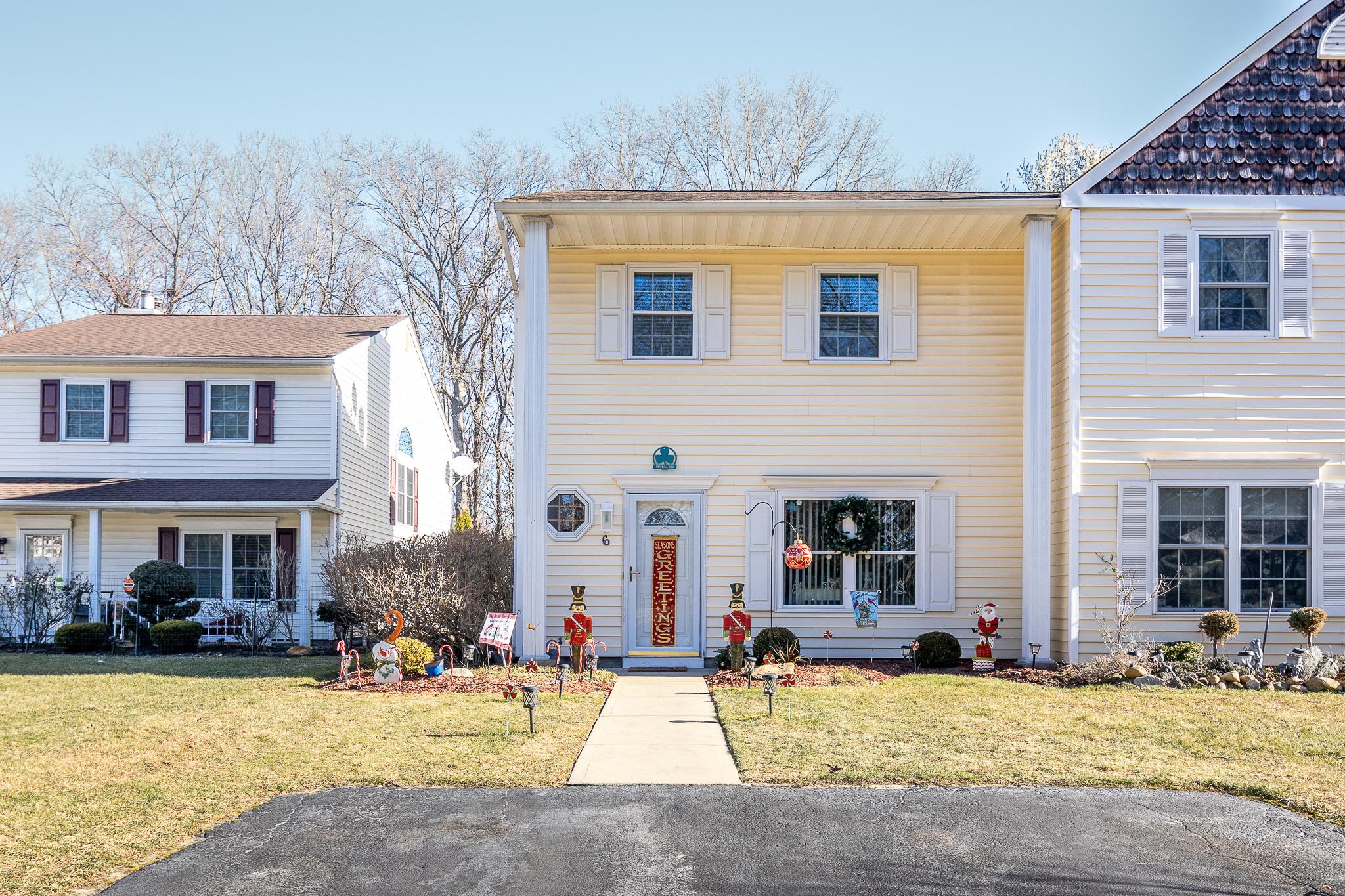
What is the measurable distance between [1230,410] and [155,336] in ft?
60.8

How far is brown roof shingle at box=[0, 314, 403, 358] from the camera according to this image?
21.1 m

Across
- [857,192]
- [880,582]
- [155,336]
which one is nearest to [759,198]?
[857,192]

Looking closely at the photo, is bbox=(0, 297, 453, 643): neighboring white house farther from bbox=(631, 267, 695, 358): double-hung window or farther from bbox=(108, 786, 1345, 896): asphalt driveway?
bbox=(108, 786, 1345, 896): asphalt driveway

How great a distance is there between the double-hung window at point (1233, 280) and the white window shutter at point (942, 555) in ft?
12.8

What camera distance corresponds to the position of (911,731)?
401 inches

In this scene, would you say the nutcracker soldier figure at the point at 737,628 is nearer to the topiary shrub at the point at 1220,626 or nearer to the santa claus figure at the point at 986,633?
the santa claus figure at the point at 986,633

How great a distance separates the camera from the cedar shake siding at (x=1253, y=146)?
14.7 metres

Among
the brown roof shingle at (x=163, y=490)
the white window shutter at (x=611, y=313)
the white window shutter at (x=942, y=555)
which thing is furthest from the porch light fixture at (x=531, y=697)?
the brown roof shingle at (x=163, y=490)

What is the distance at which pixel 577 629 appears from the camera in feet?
47.2

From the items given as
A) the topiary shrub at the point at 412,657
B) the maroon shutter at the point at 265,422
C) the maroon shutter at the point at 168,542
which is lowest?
the topiary shrub at the point at 412,657

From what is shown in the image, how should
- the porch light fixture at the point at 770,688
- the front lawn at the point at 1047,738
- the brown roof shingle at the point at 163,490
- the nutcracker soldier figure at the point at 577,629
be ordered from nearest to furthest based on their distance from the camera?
1. the front lawn at the point at 1047,738
2. the porch light fixture at the point at 770,688
3. the nutcracker soldier figure at the point at 577,629
4. the brown roof shingle at the point at 163,490

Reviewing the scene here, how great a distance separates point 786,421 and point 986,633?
3.75m

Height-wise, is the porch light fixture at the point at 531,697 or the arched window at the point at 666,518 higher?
the arched window at the point at 666,518

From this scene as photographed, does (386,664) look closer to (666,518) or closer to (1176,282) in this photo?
(666,518)
